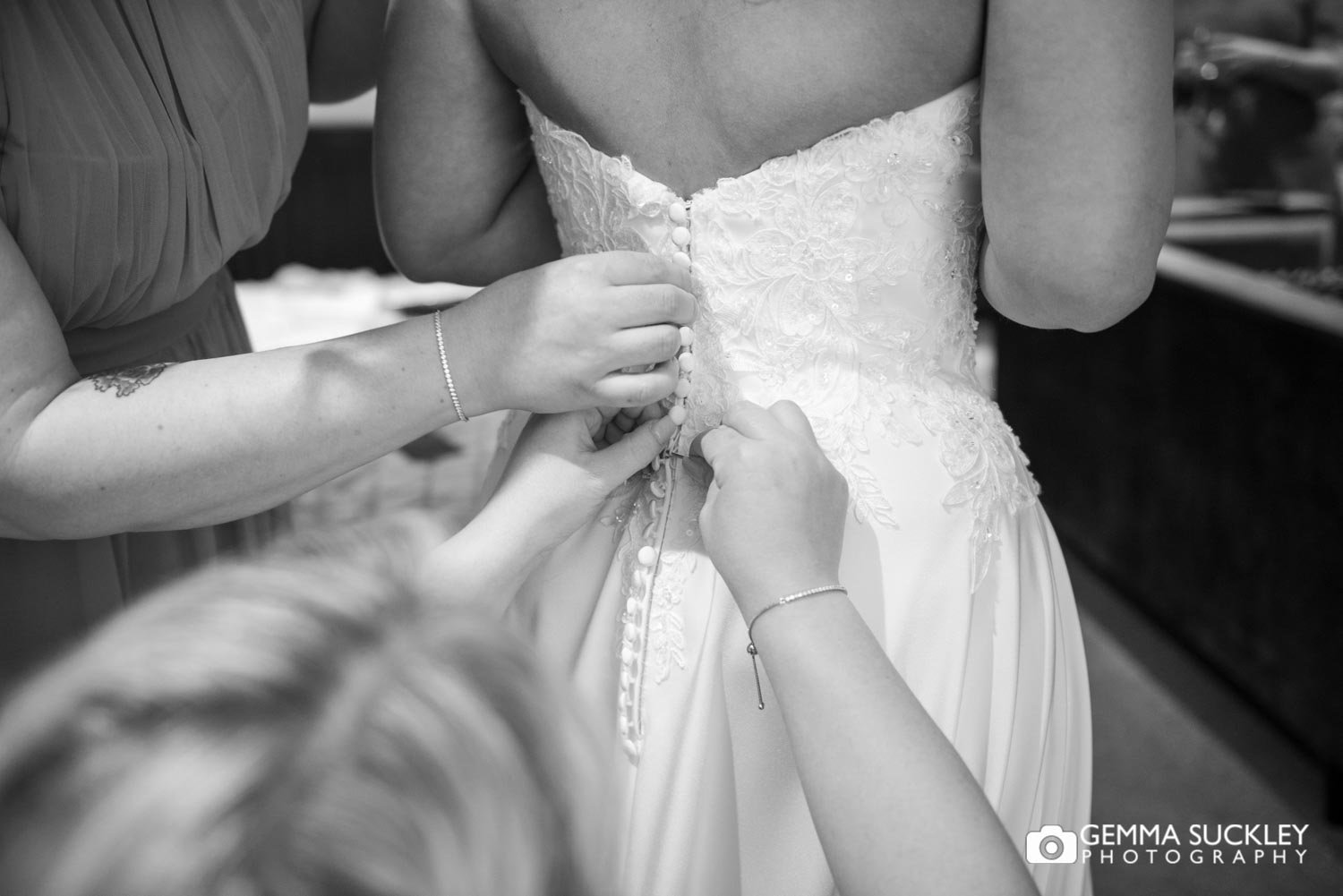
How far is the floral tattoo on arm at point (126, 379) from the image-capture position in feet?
2.92

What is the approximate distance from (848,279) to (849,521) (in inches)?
8.0

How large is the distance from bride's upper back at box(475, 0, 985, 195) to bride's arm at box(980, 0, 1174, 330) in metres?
0.07

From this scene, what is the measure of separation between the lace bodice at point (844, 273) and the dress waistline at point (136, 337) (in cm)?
39

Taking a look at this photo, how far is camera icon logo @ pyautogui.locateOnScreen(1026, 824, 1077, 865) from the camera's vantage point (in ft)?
3.41

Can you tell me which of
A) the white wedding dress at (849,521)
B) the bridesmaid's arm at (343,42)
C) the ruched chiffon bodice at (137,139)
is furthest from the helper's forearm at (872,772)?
the bridesmaid's arm at (343,42)

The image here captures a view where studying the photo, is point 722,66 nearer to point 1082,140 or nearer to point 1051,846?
point 1082,140

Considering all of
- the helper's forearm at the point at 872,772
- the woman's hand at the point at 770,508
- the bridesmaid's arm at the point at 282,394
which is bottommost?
the helper's forearm at the point at 872,772

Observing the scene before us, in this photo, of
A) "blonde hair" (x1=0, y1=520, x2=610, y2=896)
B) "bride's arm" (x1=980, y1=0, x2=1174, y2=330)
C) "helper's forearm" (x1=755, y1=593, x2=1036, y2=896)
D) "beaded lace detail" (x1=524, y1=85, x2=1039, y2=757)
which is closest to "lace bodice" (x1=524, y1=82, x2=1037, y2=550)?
"beaded lace detail" (x1=524, y1=85, x2=1039, y2=757)

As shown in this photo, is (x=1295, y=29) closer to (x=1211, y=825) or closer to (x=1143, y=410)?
(x=1143, y=410)

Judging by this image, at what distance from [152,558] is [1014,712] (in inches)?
32.9

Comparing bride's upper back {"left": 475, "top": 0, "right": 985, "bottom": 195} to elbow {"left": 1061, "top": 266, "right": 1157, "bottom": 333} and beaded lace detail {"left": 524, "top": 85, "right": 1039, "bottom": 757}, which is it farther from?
elbow {"left": 1061, "top": 266, "right": 1157, "bottom": 333}

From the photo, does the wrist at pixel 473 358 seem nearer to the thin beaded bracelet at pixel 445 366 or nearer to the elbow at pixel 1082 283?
the thin beaded bracelet at pixel 445 366

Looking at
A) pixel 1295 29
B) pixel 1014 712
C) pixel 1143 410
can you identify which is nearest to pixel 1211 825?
pixel 1143 410

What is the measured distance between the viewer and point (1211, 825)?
2420 mm
